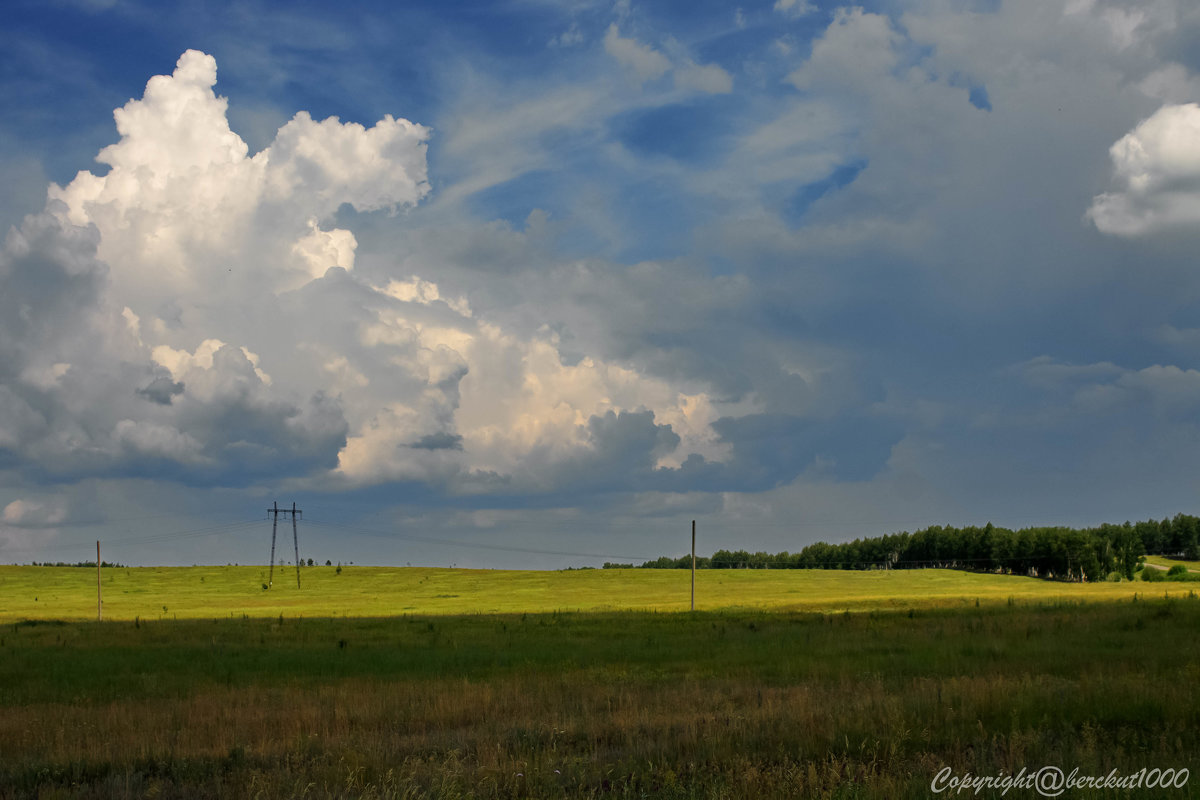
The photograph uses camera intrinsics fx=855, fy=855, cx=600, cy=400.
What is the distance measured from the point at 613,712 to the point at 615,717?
36.0 inches

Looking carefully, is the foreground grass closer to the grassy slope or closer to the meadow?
the meadow

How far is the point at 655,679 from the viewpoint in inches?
814

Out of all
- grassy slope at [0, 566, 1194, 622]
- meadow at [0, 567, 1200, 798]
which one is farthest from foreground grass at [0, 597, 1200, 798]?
grassy slope at [0, 566, 1194, 622]

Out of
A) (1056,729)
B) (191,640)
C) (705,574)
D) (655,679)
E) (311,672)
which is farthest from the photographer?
(705,574)

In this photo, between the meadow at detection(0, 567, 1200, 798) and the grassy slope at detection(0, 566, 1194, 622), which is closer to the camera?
the meadow at detection(0, 567, 1200, 798)

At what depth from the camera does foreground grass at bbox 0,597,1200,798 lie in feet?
32.7

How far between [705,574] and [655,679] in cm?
11695

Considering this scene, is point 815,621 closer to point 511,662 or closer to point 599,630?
point 599,630

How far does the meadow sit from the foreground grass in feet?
0.21

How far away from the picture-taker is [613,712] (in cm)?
1494

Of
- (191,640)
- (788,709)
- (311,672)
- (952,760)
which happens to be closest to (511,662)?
(311,672)

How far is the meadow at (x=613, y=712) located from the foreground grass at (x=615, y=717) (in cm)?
6

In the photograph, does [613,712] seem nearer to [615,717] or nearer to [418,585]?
[615,717]

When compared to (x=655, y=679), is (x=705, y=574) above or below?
below
